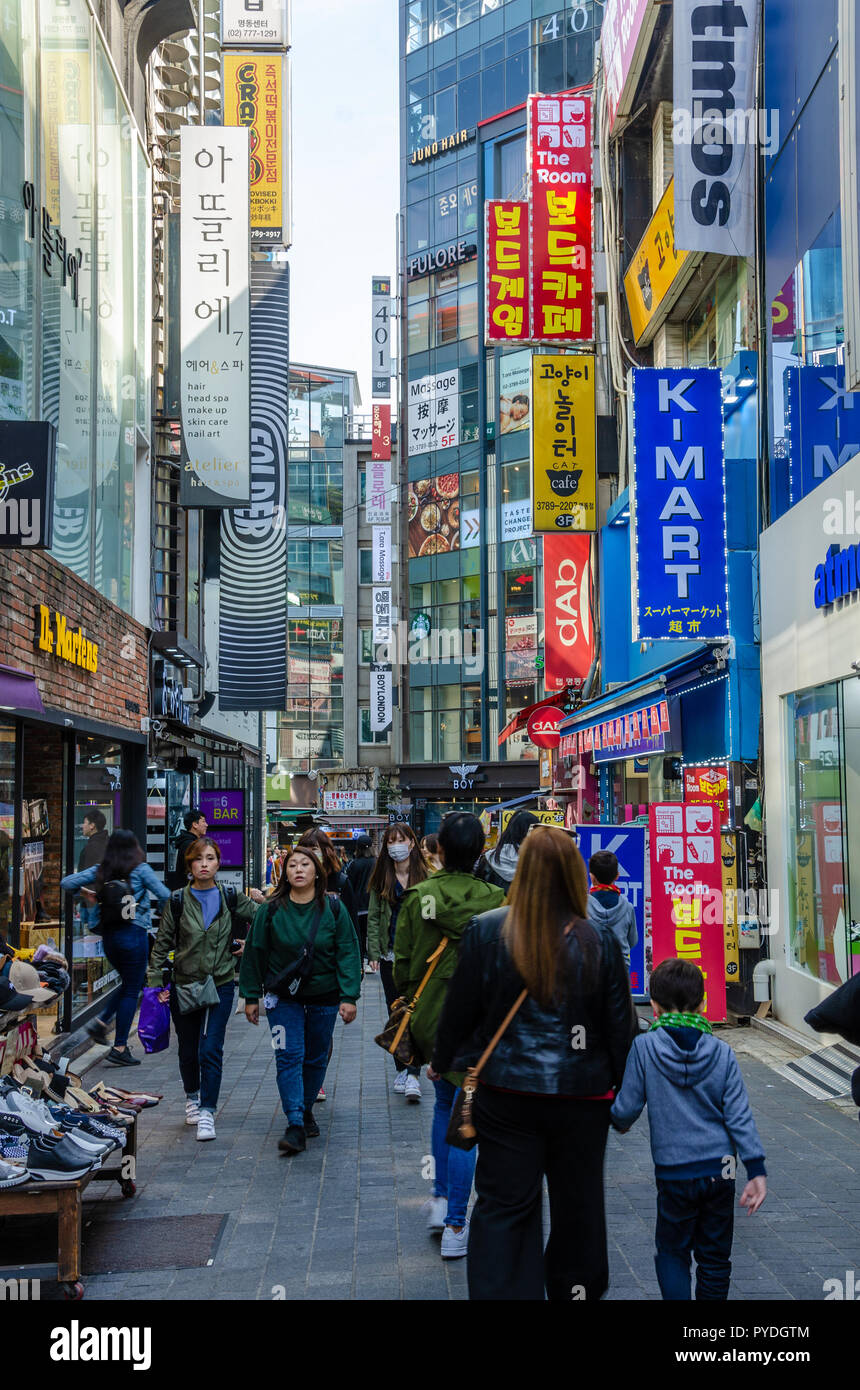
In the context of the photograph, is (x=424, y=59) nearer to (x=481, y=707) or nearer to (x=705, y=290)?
(x=481, y=707)

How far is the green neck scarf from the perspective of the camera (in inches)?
171

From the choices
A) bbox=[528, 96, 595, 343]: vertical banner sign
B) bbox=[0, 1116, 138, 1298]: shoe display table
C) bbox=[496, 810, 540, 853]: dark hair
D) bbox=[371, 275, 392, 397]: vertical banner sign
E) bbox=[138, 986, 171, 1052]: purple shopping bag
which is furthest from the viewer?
bbox=[371, 275, 392, 397]: vertical banner sign

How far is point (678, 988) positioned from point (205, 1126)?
161 inches

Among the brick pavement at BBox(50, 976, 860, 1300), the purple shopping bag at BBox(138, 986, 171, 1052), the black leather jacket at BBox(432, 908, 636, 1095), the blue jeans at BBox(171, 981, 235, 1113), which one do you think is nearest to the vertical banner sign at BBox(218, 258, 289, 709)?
the brick pavement at BBox(50, 976, 860, 1300)

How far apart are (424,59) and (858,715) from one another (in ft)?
167

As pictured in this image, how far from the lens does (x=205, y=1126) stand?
24.5 feet

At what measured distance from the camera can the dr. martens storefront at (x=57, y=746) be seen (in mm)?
8883

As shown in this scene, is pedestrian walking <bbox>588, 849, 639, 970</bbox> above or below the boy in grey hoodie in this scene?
above

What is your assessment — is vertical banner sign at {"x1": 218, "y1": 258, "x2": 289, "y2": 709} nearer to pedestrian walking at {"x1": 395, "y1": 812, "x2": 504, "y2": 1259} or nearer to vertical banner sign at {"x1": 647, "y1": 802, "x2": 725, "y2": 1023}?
vertical banner sign at {"x1": 647, "y1": 802, "x2": 725, "y2": 1023}

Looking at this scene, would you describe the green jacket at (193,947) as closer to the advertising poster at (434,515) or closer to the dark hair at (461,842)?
the dark hair at (461,842)

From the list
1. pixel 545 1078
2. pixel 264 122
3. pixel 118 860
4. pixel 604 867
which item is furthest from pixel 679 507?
pixel 264 122

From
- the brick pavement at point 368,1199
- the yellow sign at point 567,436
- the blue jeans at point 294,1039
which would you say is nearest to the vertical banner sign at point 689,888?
the brick pavement at point 368,1199

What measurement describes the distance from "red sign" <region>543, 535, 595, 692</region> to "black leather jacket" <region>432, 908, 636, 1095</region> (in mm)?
18737
